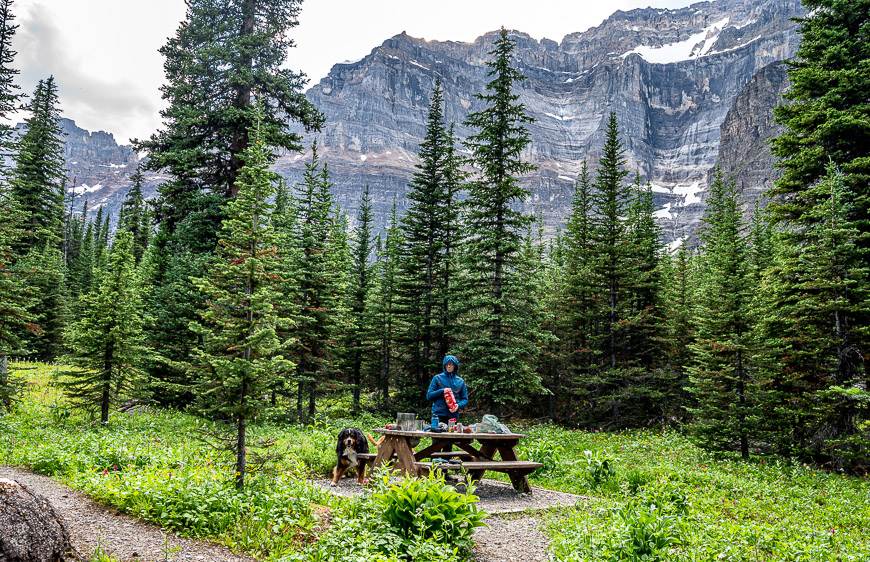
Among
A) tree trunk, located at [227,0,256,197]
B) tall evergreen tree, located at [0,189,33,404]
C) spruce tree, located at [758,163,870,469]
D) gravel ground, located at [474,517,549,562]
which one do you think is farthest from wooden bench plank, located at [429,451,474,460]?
tree trunk, located at [227,0,256,197]

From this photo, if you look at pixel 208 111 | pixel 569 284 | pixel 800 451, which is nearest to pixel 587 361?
pixel 569 284

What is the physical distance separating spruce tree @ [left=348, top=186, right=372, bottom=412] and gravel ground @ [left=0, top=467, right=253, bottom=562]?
18.8 metres

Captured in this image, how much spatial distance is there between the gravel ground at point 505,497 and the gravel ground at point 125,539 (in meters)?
3.36

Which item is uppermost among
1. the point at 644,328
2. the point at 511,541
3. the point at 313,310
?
the point at 313,310

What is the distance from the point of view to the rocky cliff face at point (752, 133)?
431 feet

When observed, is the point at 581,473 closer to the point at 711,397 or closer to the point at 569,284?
the point at 711,397

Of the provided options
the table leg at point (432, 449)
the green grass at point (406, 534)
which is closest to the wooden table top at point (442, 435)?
the table leg at point (432, 449)

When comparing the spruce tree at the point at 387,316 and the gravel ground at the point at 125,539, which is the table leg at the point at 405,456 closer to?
Answer: the gravel ground at the point at 125,539

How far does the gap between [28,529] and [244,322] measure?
142 inches

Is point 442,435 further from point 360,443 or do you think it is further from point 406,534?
point 406,534

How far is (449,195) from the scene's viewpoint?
24.3 meters

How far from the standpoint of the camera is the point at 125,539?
5363 mm

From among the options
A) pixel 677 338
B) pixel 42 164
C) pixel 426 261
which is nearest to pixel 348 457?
pixel 426 261

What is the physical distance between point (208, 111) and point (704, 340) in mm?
19924
